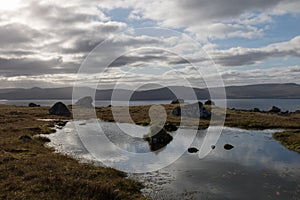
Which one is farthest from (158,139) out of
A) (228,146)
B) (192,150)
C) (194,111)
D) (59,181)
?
(194,111)

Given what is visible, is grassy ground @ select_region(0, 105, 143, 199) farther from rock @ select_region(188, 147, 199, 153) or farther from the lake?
rock @ select_region(188, 147, 199, 153)

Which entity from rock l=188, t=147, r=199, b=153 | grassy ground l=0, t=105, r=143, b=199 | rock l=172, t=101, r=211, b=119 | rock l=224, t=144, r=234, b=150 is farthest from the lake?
rock l=172, t=101, r=211, b=119

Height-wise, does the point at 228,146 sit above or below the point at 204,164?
above

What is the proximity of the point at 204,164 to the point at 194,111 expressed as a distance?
5960 centimetres

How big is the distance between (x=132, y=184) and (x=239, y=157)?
18.2 m

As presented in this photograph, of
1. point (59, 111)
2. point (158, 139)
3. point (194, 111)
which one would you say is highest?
point (194, 111)

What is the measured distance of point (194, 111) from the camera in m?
94.0

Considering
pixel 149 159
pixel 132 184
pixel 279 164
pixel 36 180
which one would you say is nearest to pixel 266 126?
pixel 279 164

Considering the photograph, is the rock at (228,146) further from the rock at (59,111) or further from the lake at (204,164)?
the rock at (59,111)

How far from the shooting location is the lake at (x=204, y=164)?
82.6 ft

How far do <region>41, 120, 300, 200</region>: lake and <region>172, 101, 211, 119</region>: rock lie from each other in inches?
1371

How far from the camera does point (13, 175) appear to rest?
24.9 m

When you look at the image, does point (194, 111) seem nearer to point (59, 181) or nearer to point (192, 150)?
point (192, 150)

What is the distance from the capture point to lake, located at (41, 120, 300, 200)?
25188 mm
